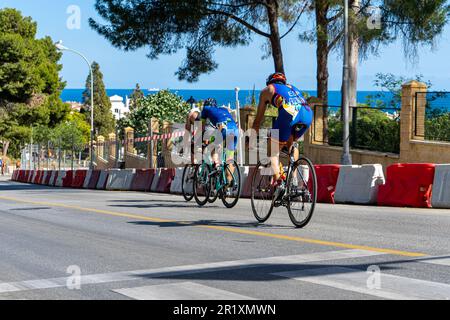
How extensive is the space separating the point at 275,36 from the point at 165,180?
8.97 meters

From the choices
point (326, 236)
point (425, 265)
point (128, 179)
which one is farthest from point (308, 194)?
point (128, 179)

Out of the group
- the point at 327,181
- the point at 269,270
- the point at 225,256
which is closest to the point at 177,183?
the point at 327,181

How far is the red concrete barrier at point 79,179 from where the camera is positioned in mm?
31888

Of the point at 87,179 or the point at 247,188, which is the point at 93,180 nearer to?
the point at 87,179

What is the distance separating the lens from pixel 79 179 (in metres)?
32.4

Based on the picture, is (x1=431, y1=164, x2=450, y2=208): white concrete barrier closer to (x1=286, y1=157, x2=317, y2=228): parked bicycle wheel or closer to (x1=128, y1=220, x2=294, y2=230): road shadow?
(x1=128, y1=220, x2=294, y2=230): road shadow

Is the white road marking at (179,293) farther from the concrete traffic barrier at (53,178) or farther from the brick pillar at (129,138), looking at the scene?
the brick pillar at (129,138)

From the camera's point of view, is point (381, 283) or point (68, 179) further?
point (68, 179)

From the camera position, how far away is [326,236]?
923 cm

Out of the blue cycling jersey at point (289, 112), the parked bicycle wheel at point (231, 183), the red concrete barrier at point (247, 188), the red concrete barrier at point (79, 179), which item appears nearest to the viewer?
the blue cycling jersey at point (289, 112)

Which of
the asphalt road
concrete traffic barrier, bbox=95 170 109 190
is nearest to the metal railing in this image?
concrete traffic barrier, bbox=95 170 109 190

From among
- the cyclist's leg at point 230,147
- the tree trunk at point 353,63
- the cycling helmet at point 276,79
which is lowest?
the cyclist's leg at point 230,147

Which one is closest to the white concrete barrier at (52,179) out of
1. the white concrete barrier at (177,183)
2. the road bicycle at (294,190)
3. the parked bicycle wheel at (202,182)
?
the white concrete barrier at (177,183)

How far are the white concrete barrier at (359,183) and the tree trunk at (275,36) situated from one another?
42.9 ft
